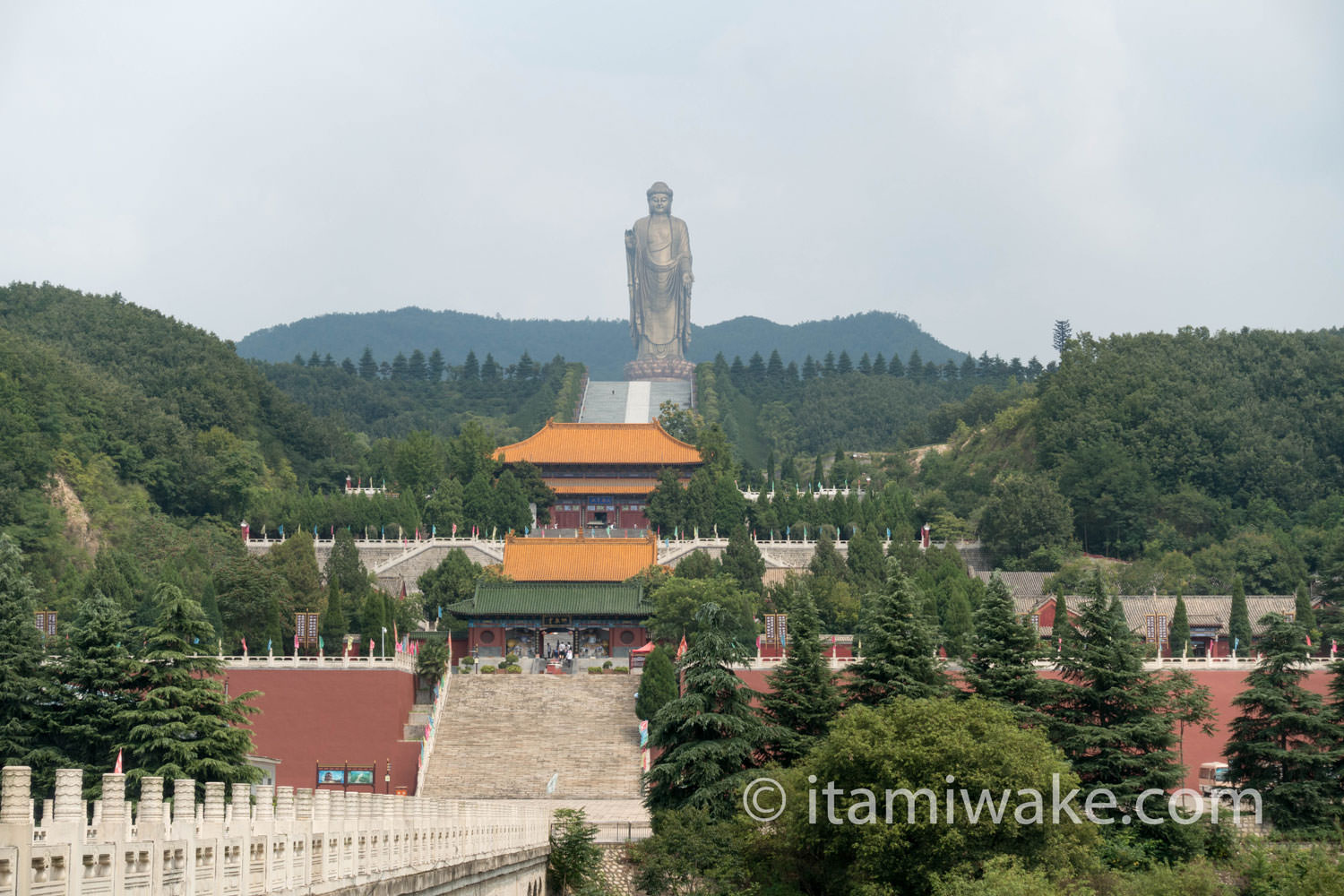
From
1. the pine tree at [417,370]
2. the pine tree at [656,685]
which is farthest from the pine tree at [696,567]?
the pine tree at [417,370]

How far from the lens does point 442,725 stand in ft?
115

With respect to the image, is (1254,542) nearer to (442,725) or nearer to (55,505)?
(442,725)

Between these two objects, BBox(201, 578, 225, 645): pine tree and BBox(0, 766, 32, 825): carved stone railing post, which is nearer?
BBox(0, 766, 32, 825): carved stone railing post

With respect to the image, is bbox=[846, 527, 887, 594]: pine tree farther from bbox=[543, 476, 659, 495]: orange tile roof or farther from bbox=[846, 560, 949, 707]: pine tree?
bbox=[846, 560, 949, 707]: pine tree

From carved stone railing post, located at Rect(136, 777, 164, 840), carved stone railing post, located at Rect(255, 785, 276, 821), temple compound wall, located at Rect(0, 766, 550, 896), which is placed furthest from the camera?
carved stone railing post, located at Rect(255, 785, 276, 821)

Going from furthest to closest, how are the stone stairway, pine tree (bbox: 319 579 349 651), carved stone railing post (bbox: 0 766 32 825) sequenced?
pine tree (bbox: 319 579 349 651) < the stone stairway < carved stone railing post (bbox: 0 766 32 825)

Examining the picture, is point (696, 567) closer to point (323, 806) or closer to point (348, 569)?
point (348, 569)

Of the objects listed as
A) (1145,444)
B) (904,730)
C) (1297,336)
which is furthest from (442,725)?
(1297,336)

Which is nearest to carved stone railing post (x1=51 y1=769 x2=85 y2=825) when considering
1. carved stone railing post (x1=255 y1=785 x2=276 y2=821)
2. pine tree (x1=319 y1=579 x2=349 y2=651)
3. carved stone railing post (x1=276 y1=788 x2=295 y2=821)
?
carved stone railing post (x1=255 y1=785 x2=276 y2=821)

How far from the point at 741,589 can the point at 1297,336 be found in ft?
93.4

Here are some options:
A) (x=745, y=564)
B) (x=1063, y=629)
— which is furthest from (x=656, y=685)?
(x=745, y=564)

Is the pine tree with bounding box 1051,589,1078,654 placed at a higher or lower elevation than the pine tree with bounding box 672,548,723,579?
lower

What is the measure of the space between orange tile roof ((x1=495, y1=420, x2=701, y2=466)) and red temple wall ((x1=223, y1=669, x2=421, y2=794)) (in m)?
23.5

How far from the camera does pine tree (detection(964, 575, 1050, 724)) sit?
1082 inches
